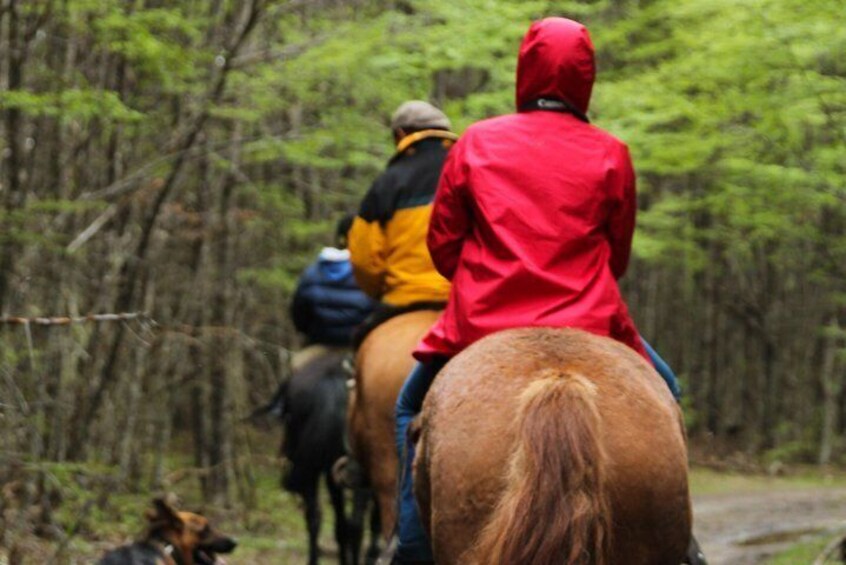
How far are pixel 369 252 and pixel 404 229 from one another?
0.81 ft

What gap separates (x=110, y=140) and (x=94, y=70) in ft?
2.13

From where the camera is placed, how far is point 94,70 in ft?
41.6

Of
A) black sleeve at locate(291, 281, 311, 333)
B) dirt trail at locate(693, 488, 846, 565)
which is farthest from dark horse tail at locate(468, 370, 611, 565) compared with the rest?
dirt trail at locate(693, 488, 846, 565)

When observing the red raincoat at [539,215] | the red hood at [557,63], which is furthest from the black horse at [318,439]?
the red hood at [557,63]

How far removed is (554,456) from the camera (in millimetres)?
3984

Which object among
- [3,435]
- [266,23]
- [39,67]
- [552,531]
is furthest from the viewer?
[266,23]

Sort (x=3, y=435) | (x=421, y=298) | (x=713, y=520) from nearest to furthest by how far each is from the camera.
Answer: (x=421, y=298) < (x=3, y=435) < (x=713, y=520)

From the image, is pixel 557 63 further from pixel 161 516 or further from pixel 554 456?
pixel 161 516

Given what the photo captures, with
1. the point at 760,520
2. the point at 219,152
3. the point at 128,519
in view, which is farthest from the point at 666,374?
the point at 760,520

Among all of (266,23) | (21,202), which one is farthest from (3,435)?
(266,23)

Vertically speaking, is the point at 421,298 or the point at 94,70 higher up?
the point at 94,70

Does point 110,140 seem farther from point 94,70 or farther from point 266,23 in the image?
point 266,23

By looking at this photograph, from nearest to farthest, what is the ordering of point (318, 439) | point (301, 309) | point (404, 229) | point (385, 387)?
1. point (385, 387)
2. point (404, 229)
3. point (318, 439)
4. point (301, 309)

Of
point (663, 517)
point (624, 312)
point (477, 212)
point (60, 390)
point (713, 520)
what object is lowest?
point (713, 520)
